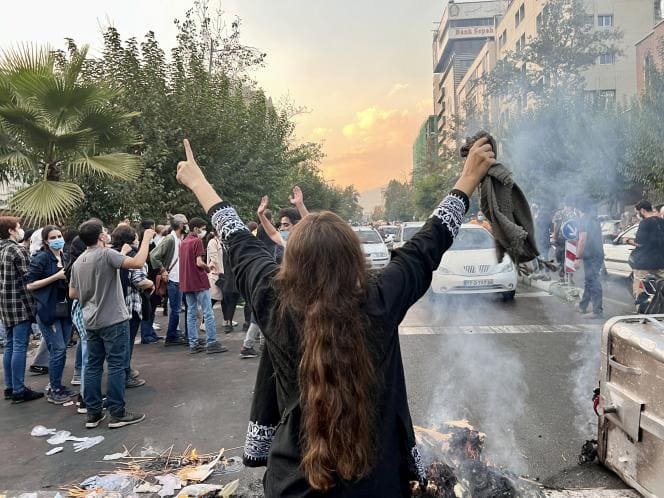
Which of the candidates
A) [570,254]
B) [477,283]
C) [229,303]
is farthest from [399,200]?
[229,303]

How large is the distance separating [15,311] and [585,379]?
6.00 m

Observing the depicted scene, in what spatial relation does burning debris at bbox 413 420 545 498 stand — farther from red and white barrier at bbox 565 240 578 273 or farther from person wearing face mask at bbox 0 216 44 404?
red and white barrier at bbox 565 240 578 273

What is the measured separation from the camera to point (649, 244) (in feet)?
24.7

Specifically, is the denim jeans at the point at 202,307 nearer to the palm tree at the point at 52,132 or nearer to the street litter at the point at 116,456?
the palm tree at the point at 52,132

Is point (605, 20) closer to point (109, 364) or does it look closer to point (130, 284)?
point (130, 284)

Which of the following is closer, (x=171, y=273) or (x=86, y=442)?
(x=86, y=442)

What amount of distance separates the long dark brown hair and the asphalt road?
2434mm

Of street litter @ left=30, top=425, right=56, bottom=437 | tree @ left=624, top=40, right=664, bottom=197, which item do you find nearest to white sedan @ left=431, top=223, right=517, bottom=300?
tree @ left=624, top=40, right=664, bottom=197

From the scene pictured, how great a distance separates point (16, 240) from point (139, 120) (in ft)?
24.1

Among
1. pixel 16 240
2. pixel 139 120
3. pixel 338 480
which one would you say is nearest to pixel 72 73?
pixel 16 240

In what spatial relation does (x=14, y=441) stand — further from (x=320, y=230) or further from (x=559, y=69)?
(x=559, y=69)

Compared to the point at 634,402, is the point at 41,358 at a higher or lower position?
lower

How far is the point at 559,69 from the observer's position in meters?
19.5

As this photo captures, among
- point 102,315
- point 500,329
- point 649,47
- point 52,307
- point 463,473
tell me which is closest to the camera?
point 463,473
